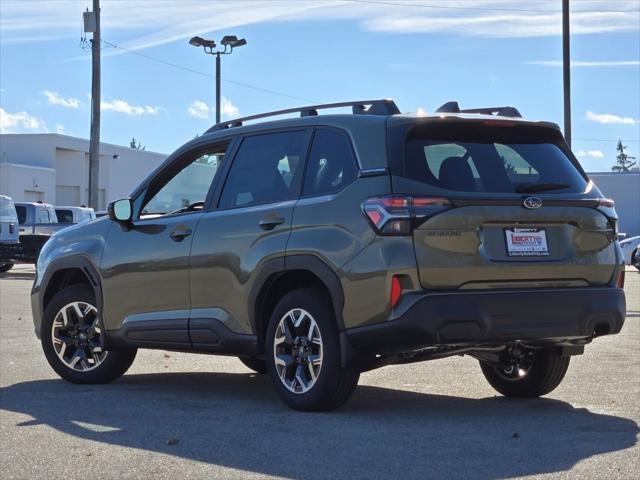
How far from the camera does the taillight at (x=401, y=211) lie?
6871 mm

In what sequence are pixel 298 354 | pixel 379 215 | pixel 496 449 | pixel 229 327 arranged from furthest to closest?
pixel 229 327 < pixel 298 354 < pixel 379 215 < pixel 496 449

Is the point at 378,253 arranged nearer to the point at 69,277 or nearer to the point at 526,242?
the point at 526,242

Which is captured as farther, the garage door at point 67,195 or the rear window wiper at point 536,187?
the garage door at point 67,195

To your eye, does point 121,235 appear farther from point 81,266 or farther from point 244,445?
point 244,445

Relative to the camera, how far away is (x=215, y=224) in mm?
8141

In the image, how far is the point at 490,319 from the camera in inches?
273

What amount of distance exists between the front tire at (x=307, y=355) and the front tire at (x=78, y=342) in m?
1.95

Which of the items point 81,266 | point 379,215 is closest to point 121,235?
point 81,266

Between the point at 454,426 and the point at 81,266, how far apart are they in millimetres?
3582

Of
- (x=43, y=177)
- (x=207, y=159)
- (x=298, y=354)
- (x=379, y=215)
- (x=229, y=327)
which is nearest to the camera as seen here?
(x=379, y=215)

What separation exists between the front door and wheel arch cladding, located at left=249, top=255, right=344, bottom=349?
0.74m

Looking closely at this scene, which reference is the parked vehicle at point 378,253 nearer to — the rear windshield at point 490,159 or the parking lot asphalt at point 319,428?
the rear windshield at point 490,159

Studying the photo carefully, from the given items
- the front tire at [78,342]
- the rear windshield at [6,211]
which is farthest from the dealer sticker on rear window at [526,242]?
the rear windshield at [6,211]

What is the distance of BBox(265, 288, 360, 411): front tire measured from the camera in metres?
7.23
